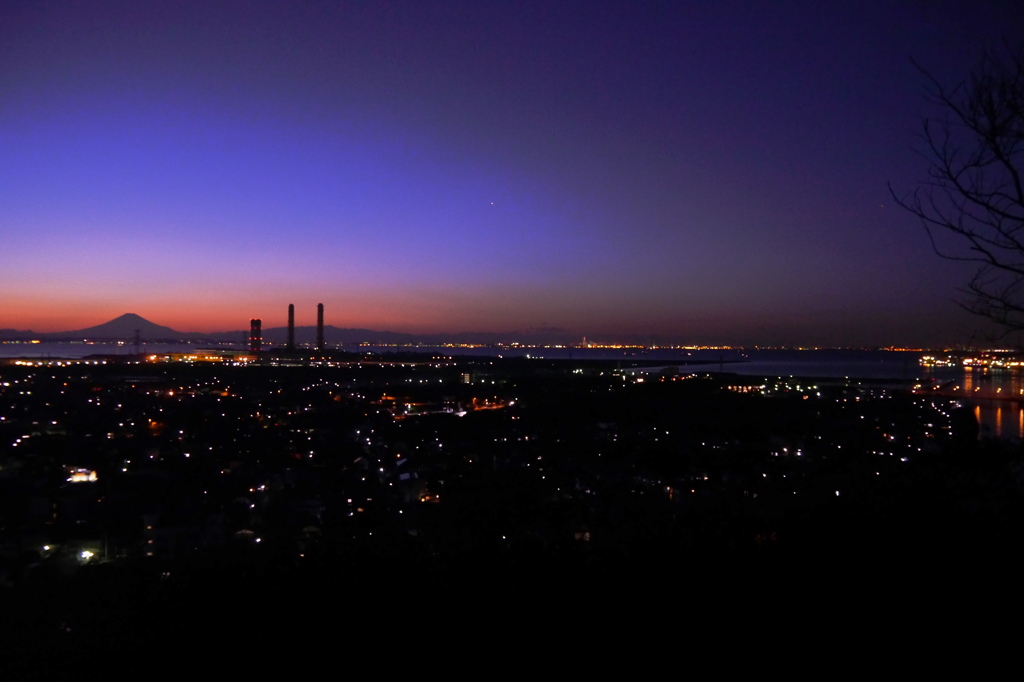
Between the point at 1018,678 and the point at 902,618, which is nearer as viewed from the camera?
the point at 1018,678

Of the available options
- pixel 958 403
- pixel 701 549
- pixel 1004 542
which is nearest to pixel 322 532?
pixel 701 549

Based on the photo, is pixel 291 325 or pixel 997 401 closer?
pixel 997 401

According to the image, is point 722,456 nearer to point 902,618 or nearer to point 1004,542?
point 1004,542

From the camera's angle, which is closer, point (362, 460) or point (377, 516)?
point (377, 516)

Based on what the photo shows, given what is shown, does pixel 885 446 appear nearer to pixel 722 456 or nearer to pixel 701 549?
pixel 722 456

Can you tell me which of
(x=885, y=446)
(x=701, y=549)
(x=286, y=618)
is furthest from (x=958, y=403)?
(x=286, y=618)

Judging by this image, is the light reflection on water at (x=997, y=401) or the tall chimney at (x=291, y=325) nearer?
the light reflection on water at (x=997, y=401)

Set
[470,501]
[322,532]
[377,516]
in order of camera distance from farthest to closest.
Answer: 1. [470,501]
2. [377,516]
3. [322,532]

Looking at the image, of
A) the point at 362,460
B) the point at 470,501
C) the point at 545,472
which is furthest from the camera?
the point at 362,460

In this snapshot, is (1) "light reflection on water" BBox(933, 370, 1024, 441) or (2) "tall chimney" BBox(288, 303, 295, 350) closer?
(1) "light reflection on water" BBox(933, 370, 1024, 441)
